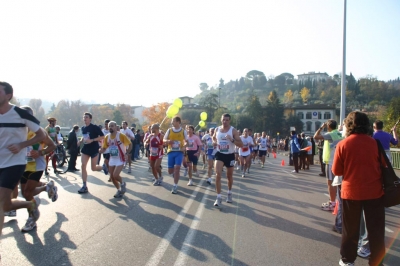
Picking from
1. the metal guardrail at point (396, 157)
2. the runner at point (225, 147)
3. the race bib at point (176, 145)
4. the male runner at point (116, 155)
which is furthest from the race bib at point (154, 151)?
the metal guardrail at point (396, 157)

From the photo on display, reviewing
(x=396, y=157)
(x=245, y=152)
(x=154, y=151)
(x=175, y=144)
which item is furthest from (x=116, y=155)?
(x=396, y=157)

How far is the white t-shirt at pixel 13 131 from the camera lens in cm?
416

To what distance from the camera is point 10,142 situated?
13.8 ft

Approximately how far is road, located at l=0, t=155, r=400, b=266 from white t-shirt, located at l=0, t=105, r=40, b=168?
1.24 meters

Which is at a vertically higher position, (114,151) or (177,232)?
(114,151)

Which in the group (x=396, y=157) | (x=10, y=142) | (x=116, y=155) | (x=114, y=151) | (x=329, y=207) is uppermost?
(x=10, y=142)

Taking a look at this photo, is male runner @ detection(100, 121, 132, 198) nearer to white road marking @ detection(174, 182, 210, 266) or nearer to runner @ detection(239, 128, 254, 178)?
white road marking @ detection(174, 182, 210, 266)

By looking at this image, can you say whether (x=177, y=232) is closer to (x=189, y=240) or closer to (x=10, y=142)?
(x=189, y=240)

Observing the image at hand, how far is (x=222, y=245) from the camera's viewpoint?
4.84m

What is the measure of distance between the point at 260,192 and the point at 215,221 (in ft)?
13.0

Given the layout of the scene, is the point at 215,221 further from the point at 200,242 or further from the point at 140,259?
the point at 140,259

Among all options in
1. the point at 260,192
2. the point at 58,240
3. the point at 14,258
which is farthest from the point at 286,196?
the point at 14,258

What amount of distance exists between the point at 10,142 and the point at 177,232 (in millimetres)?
2823

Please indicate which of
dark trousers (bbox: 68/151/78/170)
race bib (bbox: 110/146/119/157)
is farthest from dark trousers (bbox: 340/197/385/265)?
dark trousers (bbox: 68/151/78/170)
